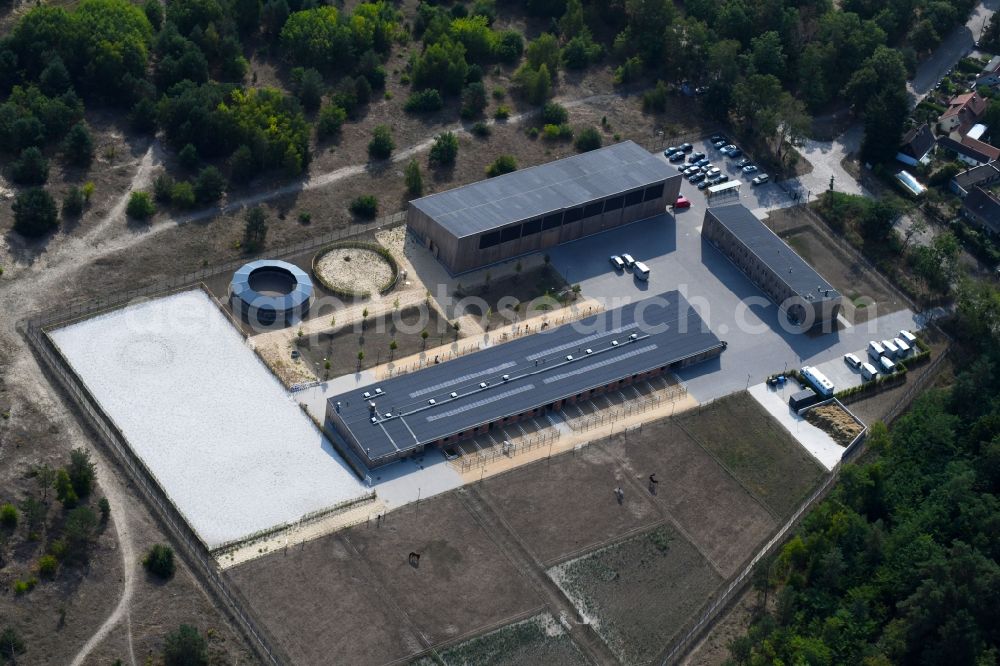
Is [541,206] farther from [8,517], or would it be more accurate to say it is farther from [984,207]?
[8,517]

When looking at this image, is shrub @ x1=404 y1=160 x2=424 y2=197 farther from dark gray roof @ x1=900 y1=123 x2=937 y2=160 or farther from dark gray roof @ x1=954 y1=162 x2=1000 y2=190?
dark gray roof @ x1=954 y1=162 x2=1000 y2=190

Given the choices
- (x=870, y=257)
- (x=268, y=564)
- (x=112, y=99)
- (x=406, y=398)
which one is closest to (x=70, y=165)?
(x=112, y=99)

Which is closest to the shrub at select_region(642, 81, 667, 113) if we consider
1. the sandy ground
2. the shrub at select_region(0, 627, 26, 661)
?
the sandy ground

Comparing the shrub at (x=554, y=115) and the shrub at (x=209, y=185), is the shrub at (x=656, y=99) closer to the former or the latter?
the shrub at (x=554, y=115)

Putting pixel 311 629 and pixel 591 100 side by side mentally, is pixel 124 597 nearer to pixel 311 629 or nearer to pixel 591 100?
pixel 311 629

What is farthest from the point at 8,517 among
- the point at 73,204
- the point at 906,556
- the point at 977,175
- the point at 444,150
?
the point at 977,175

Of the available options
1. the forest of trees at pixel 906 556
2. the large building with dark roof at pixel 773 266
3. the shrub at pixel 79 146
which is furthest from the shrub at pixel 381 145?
the forest of trees at pixel 906 556
